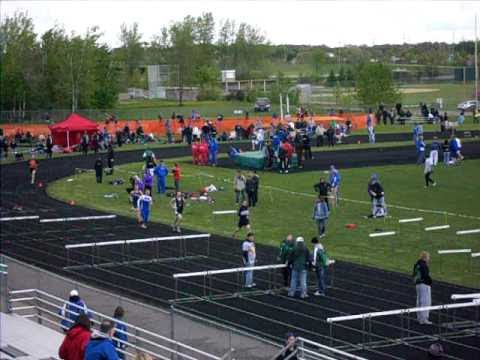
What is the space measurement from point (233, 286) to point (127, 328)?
6.30 metres

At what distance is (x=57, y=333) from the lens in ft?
57.9

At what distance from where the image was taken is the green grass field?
2570cm

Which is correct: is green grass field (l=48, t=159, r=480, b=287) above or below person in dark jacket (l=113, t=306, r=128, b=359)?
below

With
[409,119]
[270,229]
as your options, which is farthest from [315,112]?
[270,229]

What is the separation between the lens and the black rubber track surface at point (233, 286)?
18.0m

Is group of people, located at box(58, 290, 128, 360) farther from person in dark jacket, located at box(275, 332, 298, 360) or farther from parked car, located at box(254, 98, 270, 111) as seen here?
parked car, located at box(254, 98, 270, 111)

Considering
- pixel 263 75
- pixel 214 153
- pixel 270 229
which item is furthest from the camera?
pixel 263 75

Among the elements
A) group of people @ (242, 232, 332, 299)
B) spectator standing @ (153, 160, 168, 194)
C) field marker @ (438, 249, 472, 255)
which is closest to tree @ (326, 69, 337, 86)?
spectator standing @ (153, 160, 168, 194)

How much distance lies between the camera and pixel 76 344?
1267 cm

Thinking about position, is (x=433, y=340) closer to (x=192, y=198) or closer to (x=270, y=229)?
(x=270, y=229)

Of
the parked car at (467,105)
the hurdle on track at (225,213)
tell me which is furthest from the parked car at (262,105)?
the hurdle on track at (225,213)

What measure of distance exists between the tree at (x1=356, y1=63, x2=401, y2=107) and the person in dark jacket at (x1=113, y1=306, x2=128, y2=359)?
49.3 metres

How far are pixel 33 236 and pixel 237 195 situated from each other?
7.27 meters

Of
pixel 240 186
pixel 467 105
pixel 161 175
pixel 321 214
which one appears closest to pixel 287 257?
pixel 321 214
